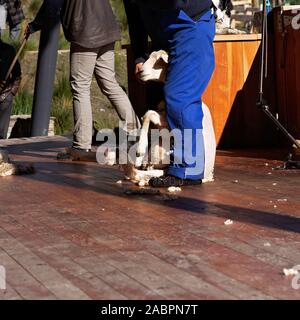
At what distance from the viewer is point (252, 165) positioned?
712 cm

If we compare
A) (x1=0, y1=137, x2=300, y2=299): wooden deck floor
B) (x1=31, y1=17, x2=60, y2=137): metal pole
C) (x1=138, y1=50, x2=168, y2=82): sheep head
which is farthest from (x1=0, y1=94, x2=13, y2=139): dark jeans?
(x1=138, y1=50, x2=168, y2=82): sheep head

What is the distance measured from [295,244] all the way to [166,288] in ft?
3.22

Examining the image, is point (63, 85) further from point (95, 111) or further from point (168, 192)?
point (168, 192)

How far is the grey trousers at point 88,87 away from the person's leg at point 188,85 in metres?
1.73

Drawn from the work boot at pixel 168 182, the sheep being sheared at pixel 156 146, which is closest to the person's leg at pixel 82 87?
the sheep being sheared at pixel 156 146

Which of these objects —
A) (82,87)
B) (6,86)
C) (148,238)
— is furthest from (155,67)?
(6,86)

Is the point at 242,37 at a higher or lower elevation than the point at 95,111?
higher

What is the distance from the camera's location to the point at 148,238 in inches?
178

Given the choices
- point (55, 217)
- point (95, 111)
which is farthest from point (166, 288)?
point (95, 111)

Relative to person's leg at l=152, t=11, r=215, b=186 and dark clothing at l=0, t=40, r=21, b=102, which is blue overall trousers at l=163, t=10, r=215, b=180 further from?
dark clothing at l=0, t=40, r=21, b=102

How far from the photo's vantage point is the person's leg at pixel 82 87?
768cm

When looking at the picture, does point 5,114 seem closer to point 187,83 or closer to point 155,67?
point 155,67

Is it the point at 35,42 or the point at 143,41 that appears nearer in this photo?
the point at 143,41
